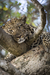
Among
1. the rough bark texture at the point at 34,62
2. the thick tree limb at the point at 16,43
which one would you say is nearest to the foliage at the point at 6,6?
the thick tree limb at the point at 16,43

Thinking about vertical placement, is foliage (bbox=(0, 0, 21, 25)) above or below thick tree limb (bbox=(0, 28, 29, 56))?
above

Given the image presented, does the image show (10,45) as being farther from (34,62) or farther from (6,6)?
(6,6)

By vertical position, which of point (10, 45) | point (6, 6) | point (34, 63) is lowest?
point (34, 63)

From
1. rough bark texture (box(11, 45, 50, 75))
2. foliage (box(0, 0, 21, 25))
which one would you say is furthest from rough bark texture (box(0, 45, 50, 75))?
foliage (box(0, 0, 21, 25))

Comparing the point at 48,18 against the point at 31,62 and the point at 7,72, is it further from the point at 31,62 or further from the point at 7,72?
the point at 7,72

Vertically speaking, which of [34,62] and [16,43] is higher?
[16,43]

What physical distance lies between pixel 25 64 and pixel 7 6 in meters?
1.54

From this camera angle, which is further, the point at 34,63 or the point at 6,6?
the point at 6,6

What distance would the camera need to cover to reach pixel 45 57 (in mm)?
1079

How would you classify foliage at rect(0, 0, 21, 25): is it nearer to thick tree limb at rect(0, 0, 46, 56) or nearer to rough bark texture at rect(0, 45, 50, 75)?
thick tree limb at rect(0, 0, 46, 56)

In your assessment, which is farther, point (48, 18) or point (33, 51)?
point (48, 18)

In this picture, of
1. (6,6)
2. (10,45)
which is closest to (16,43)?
(10,45)

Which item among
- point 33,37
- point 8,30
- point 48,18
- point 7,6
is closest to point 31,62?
point 33,37

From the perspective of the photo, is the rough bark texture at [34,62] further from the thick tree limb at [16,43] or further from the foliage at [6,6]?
the foliage at [6,6]
